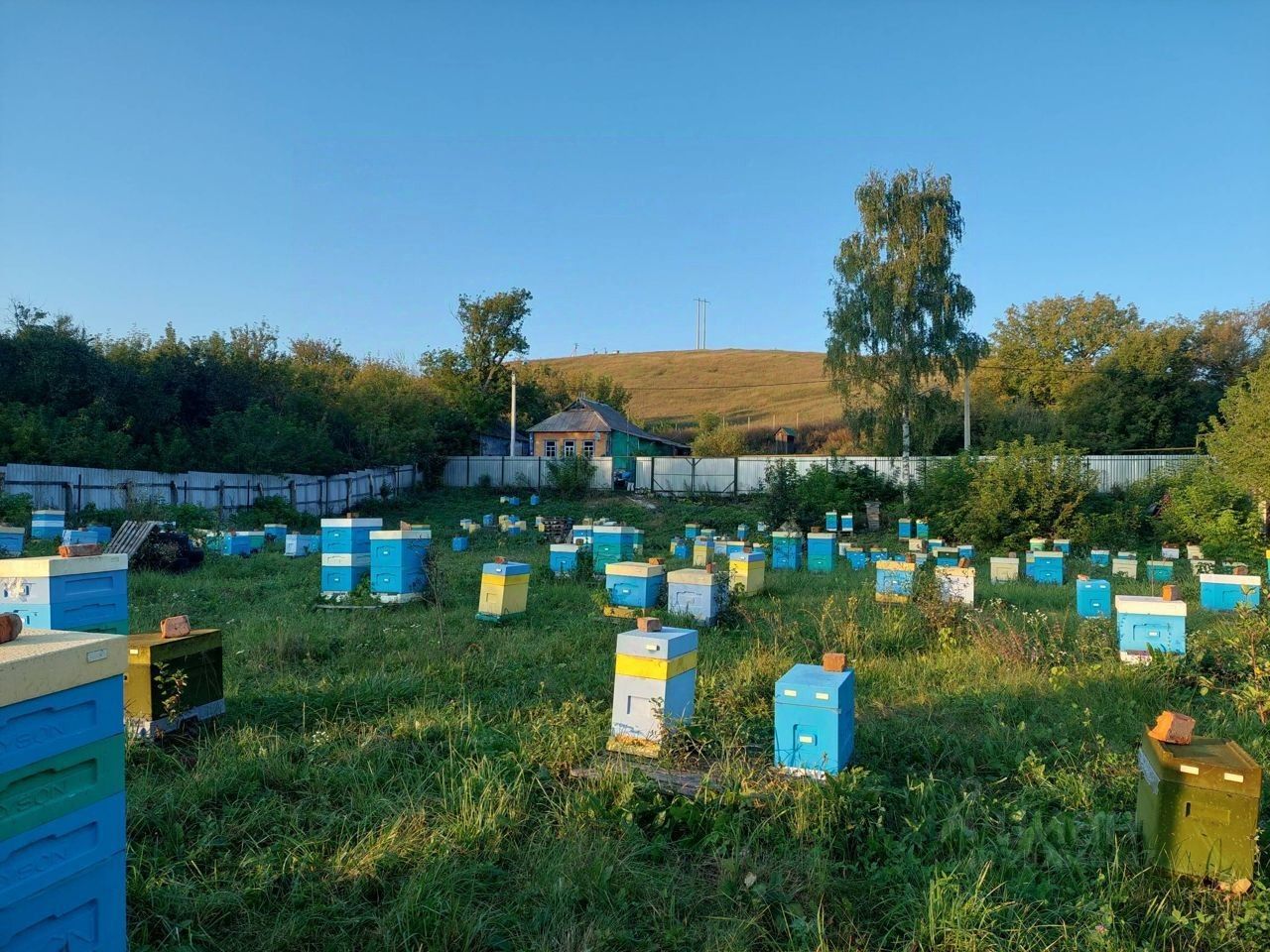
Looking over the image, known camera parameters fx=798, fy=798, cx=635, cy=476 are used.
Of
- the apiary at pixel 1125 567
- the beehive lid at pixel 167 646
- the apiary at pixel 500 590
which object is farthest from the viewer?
the apiary at pixel 1125 567

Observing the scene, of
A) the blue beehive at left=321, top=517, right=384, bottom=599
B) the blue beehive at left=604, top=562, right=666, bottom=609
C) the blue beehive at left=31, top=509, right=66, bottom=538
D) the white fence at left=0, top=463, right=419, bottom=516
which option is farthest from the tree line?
the blue beehive at left=604, top=562, right=666, bottom=609

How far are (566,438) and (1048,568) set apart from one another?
25816 mm

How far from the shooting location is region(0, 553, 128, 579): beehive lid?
4.32 metres

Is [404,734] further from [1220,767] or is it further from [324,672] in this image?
[1220,767]

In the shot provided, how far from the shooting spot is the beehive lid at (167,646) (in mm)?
4070

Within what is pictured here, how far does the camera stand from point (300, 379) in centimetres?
2905

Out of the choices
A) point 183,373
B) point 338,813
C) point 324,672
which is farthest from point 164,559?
point 183,373

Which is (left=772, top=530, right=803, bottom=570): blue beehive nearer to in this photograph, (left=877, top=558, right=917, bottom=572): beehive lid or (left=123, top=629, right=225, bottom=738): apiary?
(left=877, top=558, right=917, bottom=572): beehive lid

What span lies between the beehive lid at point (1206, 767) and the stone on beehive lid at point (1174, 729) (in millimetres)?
29

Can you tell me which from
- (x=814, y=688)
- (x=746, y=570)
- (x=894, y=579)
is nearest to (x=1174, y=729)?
(x=814, y=688)

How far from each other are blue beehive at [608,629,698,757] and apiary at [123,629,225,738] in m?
2.29

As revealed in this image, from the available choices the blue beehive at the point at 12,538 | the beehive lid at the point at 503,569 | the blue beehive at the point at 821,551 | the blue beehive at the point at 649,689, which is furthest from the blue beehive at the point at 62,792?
the blue beehive at the point at 821,551

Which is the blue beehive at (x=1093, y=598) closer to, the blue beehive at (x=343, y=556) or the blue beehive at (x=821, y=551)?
the blue beehive at (x=821, y=551)

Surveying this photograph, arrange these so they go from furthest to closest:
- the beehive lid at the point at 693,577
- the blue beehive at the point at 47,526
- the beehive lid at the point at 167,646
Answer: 1. the blue beehive at the point at 47,526
2. the beehive lid at the point at 693,577
3. the beehive lid at the point at 167,646
